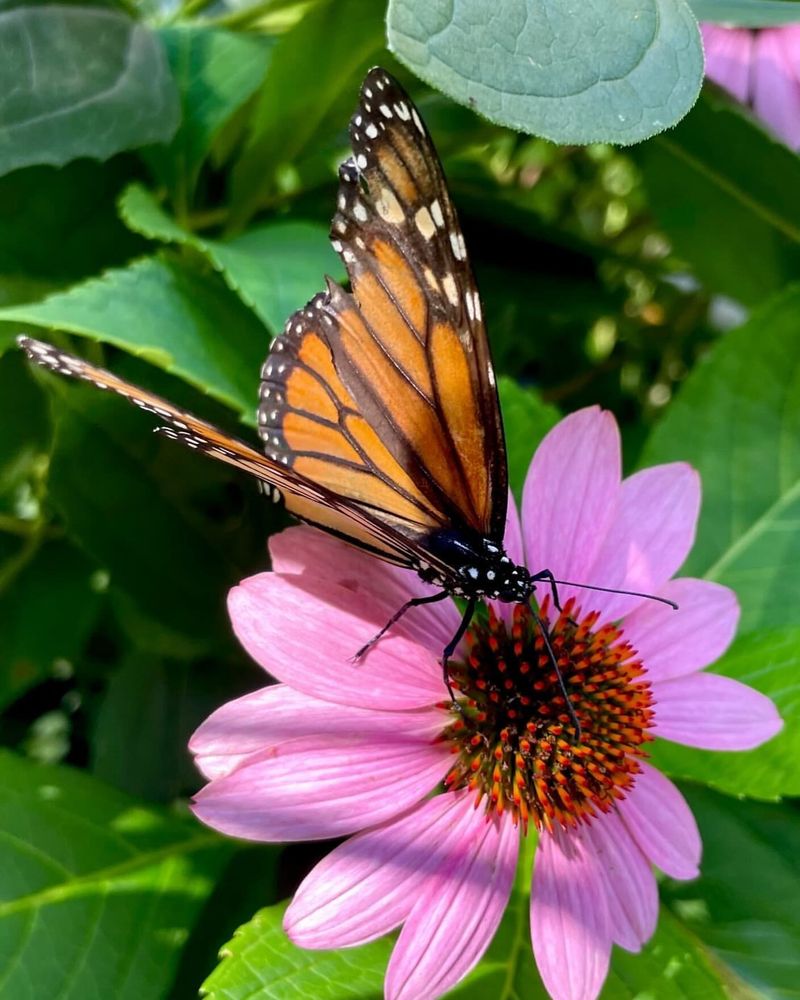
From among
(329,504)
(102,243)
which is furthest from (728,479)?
(102,243)

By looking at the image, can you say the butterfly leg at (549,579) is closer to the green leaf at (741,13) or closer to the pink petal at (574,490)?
the pink petal at (574,490)

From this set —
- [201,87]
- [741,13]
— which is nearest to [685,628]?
[741,13]

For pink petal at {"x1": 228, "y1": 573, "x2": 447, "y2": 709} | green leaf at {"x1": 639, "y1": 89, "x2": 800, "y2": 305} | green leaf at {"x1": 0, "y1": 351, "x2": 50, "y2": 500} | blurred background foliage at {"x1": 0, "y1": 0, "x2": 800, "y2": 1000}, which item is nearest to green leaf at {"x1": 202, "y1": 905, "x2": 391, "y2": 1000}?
blurred background foliage at {"x1": 0, "y1": 0, "x2": 800, "y2": 1000}

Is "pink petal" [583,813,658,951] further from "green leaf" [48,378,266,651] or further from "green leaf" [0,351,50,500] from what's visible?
"green leaf" [0,351,50,500]

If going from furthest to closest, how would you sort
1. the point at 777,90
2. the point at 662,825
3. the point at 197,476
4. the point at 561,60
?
the point at 777,90
the point at 197,476
the point at 662,825
the point at 561,60

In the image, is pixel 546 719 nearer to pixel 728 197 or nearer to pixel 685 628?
pixel 685 628

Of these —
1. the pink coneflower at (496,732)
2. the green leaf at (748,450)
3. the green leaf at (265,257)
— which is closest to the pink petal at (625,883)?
the pink coneflower at (496,732)

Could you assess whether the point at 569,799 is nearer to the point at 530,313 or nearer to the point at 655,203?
the point at 530,313
